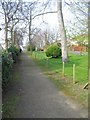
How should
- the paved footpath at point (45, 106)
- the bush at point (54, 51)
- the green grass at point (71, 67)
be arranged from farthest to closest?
1. the bush at point (54, 51)
2. the green grass at point (71, 67)
3. the paved footpath at point (45, 106)

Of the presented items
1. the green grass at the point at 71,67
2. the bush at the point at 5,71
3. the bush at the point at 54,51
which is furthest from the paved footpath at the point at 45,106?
the bush at the point at 54,51

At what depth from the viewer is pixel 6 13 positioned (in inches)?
1110

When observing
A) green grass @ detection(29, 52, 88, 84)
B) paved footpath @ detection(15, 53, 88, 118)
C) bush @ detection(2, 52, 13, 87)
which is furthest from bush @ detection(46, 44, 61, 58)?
paved footpath @ detection(15, 53, 88, 118)

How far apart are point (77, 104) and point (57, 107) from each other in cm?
79

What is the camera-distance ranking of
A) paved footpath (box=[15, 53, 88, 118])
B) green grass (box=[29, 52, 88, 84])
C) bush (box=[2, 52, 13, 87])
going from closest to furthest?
1. paved footpath (box=[15, 53, 88, 118])
2. bush (box=[2, 52, 13, 87])
3. green grass (box=[29, 52, 88, 84])

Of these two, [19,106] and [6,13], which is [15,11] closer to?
[6,13]

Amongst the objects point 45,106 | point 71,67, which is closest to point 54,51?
point 71,67

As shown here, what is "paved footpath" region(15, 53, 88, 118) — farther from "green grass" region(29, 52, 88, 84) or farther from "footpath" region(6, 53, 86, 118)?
"green grass" region(29, 52, 88, 84)

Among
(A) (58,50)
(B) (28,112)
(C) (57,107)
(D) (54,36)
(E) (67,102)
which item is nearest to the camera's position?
(B) (28,112)

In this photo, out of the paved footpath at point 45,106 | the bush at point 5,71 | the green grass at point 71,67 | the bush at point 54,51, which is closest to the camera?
the paved footpath at point 45,106

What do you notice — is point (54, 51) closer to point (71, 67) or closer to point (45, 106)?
point (71, 67)

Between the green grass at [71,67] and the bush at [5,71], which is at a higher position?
the bush at [5,71]

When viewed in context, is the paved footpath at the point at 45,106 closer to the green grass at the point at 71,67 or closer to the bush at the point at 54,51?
the green grass at the point at 71,67

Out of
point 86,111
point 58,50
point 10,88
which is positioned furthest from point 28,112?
point 58,50
